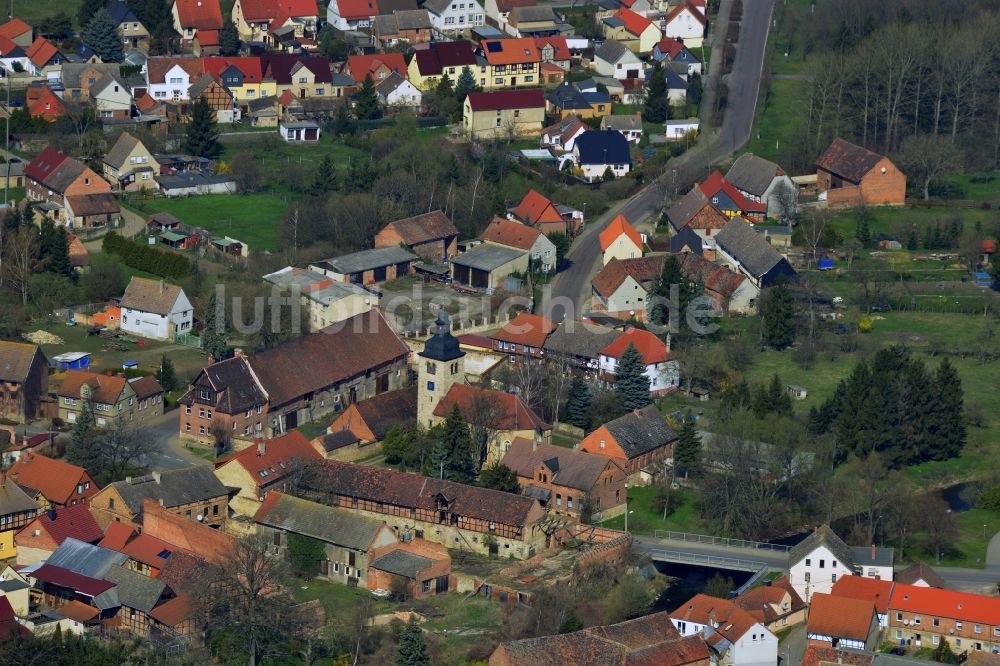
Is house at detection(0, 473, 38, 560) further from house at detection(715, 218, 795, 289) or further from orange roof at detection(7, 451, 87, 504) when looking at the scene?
house at detection(715, 218, 795, 289)

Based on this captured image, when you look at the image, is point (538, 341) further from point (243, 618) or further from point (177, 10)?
point (177, 10)

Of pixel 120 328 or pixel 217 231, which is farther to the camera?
pixel 217 231

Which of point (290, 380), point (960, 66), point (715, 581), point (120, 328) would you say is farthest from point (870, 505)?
point (960, 66)

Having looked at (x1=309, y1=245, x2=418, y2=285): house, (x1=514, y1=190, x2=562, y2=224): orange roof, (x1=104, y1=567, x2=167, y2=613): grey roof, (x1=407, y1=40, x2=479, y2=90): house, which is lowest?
(x1=104, y1=567, x2=167, y2=613): grey roof

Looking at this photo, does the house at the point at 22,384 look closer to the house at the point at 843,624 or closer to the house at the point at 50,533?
the house at the point at 50,533

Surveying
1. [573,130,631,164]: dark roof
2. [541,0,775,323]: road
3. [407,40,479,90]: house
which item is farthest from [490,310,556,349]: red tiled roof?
[407,40,479,90]: house
